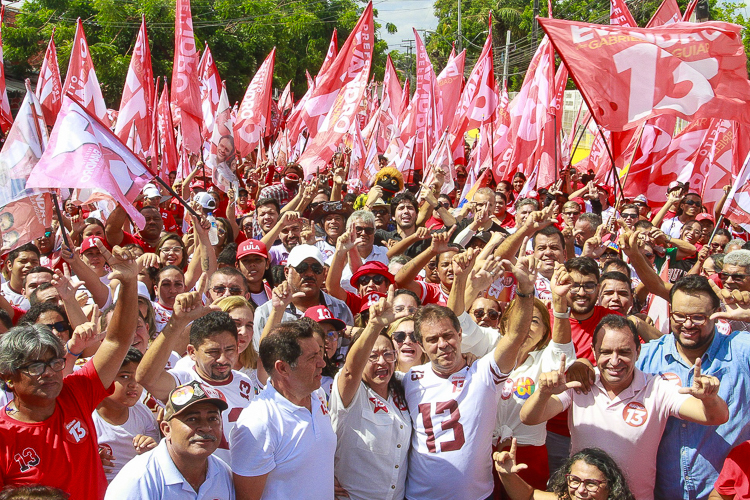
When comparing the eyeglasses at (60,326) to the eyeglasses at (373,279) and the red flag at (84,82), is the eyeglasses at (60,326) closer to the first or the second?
the eyeglasses at (373,279)

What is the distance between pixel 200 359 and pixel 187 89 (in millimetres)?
6275

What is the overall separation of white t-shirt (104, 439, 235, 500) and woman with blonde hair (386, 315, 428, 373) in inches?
51.5

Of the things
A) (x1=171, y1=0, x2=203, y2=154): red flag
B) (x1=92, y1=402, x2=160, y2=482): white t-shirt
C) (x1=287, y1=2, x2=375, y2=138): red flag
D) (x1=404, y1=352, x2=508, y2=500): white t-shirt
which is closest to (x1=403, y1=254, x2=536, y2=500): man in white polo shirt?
(x1=404, y1=352, x2=508, y2=500): white t-shirt

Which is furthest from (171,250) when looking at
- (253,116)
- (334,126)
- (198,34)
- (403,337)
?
(198,34)

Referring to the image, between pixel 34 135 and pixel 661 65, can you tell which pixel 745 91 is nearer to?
pixel 661 65

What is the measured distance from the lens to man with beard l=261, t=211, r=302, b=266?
5.82 metres

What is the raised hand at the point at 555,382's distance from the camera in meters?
3.05

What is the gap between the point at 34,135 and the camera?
16.9 feet

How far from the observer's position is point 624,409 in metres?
3.26

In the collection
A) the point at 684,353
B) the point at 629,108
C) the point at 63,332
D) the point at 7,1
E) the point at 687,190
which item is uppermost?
the point at 7,1

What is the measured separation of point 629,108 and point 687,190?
2748 millimetres

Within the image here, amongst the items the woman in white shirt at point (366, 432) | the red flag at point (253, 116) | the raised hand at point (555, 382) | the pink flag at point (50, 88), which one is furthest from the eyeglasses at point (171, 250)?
the red flag at point (253, 116)

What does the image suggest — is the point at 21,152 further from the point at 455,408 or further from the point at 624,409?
the point at 624,409

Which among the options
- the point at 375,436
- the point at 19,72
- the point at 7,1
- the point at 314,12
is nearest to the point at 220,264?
the point at 375,436
